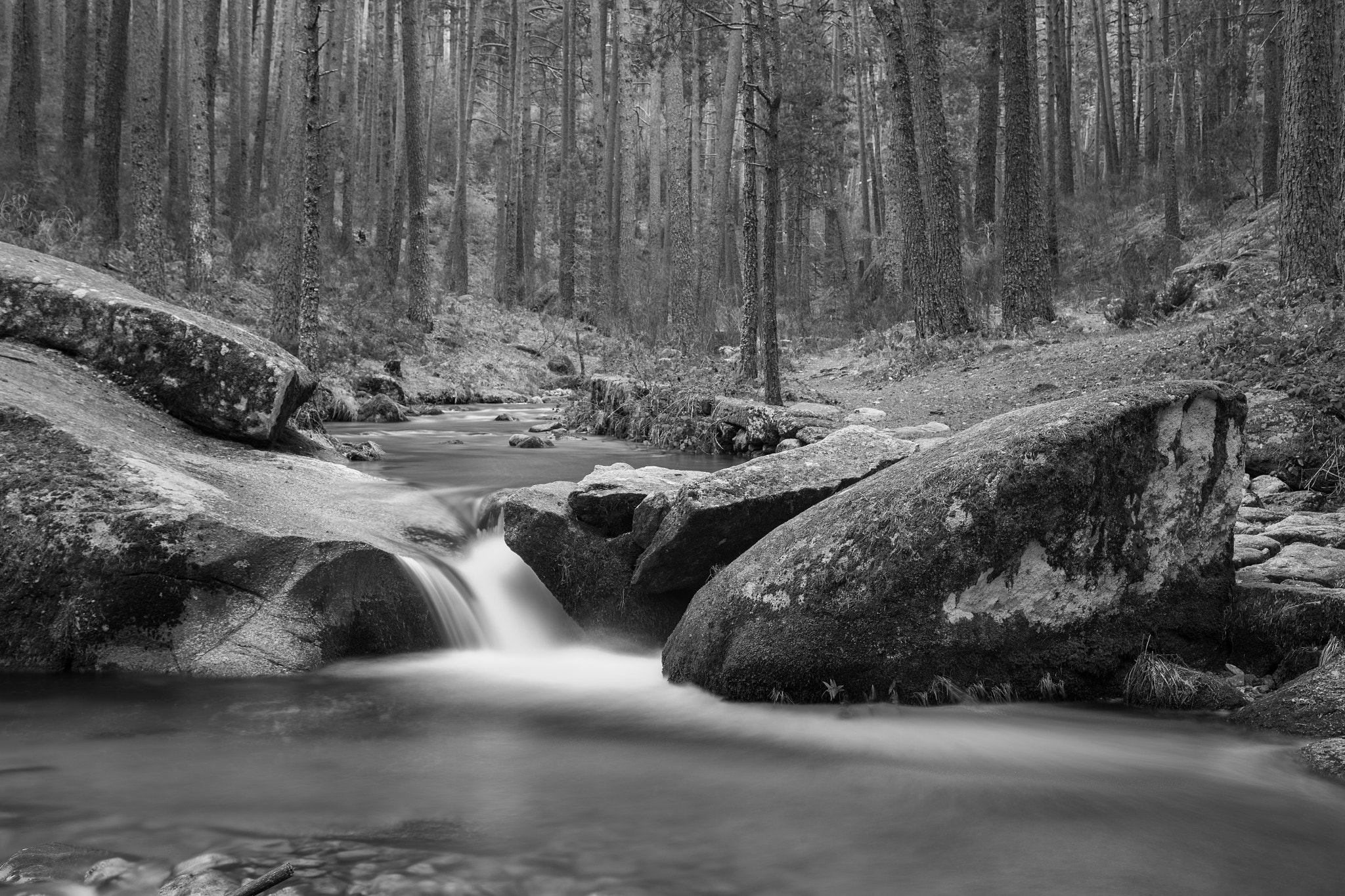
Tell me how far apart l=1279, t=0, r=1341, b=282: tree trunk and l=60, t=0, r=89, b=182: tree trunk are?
724 inches

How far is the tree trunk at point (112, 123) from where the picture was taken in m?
15.3

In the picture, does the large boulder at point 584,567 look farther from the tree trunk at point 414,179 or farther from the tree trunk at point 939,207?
the tree trunk at point 414,179

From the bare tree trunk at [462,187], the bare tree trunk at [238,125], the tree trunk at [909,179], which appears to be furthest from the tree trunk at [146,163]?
the bare tree trunk at [462,187]

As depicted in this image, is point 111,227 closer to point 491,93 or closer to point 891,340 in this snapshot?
point 891,340

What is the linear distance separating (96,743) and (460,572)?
234cm

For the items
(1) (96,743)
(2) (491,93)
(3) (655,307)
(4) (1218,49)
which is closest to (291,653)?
(1) (96,743)

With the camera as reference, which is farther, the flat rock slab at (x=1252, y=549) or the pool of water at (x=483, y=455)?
the pool of water at (x=483, y=455)

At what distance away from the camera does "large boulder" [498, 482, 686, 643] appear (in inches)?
217

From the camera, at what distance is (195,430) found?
20.2ft

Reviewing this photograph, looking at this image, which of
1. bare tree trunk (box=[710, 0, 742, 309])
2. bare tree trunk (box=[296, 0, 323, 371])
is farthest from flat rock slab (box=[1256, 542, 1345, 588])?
bare tree trunk (box=[710, 0, 742, 309])

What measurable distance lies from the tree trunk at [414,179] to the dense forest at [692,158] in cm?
7

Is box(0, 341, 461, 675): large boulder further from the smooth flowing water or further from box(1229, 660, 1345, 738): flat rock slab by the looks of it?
box(1229, 660, 1345, 738): flat rock slab

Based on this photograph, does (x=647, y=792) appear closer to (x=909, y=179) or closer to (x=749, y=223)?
(x=749, y=223)

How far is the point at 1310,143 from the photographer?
9.41m
